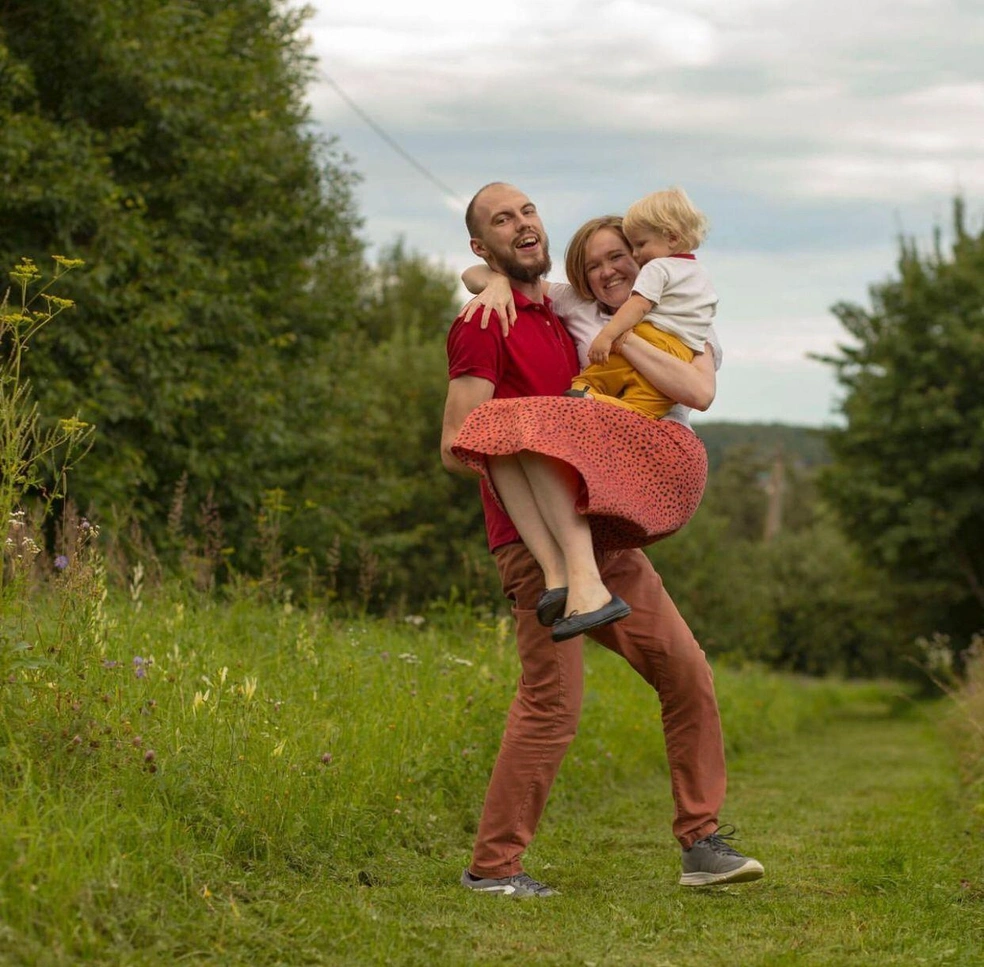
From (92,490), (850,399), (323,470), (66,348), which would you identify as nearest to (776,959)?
(92,490)

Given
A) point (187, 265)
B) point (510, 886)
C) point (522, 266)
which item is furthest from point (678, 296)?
point (187, 265)

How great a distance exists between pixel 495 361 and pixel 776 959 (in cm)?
196

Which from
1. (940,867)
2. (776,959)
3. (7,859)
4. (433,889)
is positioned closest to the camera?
(7,859)

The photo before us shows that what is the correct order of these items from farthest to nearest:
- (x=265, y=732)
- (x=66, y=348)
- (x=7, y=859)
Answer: (x=66, y=348) < (x=265, y=732) < (x=7, y=859)

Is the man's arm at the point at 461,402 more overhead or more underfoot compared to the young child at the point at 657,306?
more underfoot

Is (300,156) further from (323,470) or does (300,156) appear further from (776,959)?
(776,959)

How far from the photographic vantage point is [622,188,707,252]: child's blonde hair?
452 centimetres

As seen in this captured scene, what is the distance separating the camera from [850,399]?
26.2m

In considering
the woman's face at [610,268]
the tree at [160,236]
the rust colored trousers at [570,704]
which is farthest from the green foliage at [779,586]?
the woman's face at [610,268]

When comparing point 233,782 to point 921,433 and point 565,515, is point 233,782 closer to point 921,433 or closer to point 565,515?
point 565,515

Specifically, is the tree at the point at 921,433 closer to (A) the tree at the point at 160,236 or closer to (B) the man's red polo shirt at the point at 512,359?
(A) the tree at the point at 160,236

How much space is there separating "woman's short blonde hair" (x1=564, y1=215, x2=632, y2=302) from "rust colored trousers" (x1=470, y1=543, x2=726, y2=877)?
92 centimetres

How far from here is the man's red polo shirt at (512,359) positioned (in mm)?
4402

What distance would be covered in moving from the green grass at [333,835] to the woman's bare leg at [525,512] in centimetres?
105
